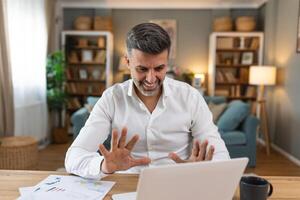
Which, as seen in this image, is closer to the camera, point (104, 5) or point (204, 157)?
point (204, 157)

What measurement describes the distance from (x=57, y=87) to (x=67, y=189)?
379 cm

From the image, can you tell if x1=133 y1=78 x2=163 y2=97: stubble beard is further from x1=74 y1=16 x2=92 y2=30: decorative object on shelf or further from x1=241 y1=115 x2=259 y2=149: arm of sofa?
x1=74 y1=16 x2=92 y2=30: decorative object on shelf

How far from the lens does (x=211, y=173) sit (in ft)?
2.32

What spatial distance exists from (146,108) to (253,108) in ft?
14.3

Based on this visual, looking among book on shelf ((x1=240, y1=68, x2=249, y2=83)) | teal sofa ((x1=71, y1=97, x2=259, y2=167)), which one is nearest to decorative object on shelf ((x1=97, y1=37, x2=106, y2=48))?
teal sofa ((x1=71, y1=97, x2=259, y2=167))

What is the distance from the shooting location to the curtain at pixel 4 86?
10.4 ft

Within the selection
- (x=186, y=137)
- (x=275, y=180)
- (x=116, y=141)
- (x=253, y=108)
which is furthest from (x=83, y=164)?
(x=253, y=108)

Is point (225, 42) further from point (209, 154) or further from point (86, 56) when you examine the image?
point (209, 154)

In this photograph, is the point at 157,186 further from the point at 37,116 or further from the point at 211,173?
the point at 37,116

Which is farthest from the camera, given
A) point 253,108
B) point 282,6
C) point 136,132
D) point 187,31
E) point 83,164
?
point 187,31

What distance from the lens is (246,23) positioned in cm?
518

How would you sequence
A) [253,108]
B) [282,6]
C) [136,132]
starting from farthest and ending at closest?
[253,108] → [282,6] → [136,132]

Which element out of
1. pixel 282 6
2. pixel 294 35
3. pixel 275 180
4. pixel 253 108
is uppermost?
pixel 282 6

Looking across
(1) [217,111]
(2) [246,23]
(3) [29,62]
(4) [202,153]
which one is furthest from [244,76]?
(4) [202,153]
